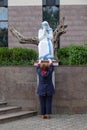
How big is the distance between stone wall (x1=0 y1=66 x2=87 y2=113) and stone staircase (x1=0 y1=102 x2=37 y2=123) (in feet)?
1.05

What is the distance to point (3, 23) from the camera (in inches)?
1090

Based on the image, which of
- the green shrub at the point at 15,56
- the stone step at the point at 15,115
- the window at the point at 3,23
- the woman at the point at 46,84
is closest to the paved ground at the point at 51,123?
the stone step at the point at 15,115

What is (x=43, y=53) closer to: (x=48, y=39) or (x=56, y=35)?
(x=48, y=39)

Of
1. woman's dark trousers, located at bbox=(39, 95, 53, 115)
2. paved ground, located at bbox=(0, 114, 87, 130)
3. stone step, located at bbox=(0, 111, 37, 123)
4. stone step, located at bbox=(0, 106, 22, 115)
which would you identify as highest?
woman's dark trousers, located at bbox=(39, 95, 53, 115)

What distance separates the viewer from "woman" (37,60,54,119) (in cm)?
1274

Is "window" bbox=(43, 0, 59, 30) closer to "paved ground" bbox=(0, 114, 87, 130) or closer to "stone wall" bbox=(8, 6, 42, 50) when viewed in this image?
"stone wall" bbox=(8, 6, 42, 50)

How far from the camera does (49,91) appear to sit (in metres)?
12.8

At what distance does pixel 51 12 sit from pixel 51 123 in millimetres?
16479

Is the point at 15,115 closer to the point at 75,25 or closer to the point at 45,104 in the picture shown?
the point at 45,104

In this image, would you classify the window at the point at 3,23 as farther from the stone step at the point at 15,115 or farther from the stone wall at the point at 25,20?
the stone step at the point at 15,115

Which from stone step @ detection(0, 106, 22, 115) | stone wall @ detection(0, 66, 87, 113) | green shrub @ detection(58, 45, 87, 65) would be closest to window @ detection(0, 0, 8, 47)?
green shrub @ detection(58, 45, 87, 65)

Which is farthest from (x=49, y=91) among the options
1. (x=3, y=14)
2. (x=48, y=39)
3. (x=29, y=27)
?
(x=3, y=14)

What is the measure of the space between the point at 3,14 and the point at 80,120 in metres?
16.5

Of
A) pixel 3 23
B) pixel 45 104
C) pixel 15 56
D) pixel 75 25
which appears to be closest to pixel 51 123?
pixel 45 104
